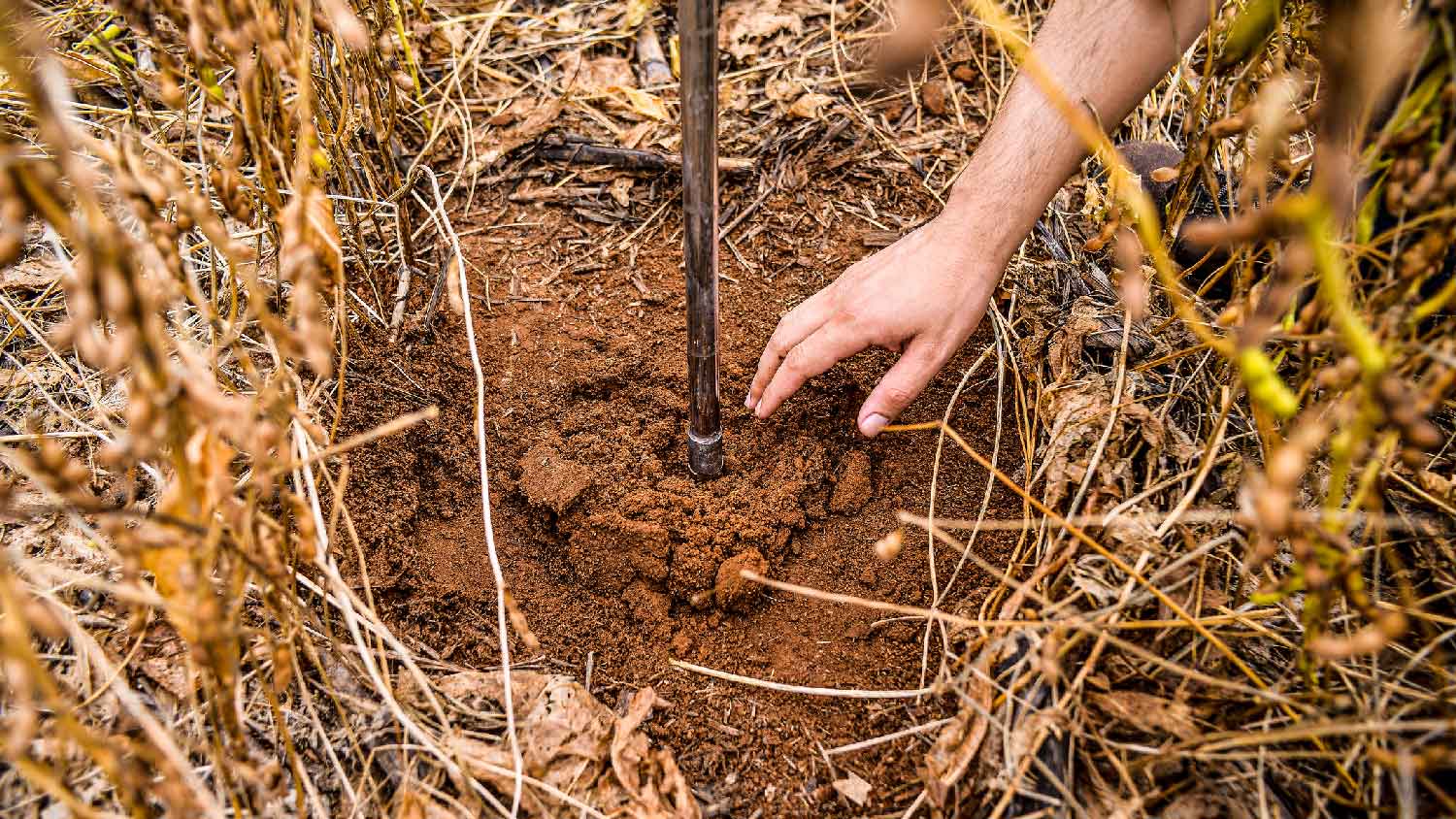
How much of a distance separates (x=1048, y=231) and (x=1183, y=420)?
2.24 ft

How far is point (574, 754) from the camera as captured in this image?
141cm

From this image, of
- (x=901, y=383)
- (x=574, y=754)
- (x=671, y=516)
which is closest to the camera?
(x=574, y=754)

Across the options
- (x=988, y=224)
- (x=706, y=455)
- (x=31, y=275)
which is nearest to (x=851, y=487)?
(x=706, y=455)

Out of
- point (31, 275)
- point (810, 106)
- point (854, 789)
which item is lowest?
point (854, 789)

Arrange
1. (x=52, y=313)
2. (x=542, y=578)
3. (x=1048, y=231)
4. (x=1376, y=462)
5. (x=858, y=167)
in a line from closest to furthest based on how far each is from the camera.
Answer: (x=1376, y=462)
(x=542, y=578)
(x=52, y=313)
(x=1048, y=231)
(x=858, y=167)

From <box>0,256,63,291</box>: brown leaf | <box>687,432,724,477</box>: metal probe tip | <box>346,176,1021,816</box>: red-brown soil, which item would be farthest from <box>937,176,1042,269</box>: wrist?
<box>0,256,63,291</box>: brown leaf

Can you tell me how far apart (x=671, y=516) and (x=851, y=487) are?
41 cm

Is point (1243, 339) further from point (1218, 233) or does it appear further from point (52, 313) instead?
point (52, 313)

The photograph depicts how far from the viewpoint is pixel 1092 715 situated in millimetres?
1342

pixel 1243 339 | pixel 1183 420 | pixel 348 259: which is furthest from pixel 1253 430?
pixel 348 259

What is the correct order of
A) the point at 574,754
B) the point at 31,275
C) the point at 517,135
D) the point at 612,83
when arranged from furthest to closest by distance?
the point at 612,83
the point at 517,135
the point at 31,275
the point at 574,754

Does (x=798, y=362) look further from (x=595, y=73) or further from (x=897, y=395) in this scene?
(x=595, y=73)

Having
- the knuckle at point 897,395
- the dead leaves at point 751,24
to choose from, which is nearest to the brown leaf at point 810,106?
the dead leaves at point 751,24

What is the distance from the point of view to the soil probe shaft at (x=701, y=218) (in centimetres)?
126
